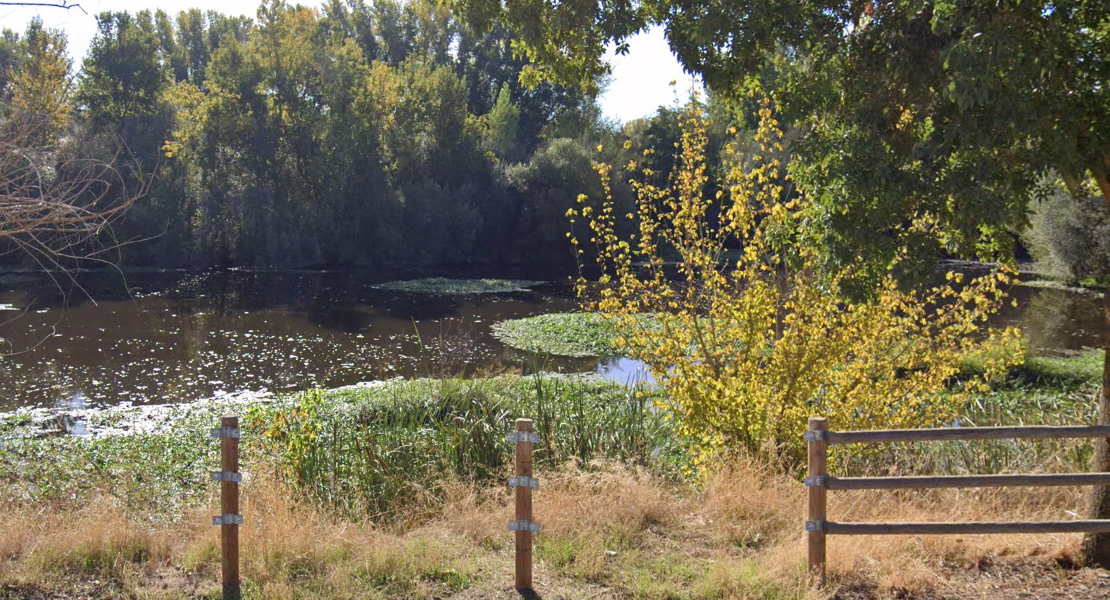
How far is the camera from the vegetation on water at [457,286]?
39.5 metres

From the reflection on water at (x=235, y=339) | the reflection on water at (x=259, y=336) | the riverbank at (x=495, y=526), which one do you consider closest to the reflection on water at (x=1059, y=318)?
the reflection on water at (x=259, y=336)

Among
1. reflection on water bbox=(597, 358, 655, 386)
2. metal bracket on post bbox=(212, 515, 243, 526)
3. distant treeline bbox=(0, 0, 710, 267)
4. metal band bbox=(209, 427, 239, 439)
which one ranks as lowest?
reflection on water bbox=(597, 358, 655, 386)

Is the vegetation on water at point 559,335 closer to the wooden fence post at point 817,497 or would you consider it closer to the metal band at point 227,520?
A: the wooden fence post at point 817,497

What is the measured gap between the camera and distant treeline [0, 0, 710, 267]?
48312 millimetres

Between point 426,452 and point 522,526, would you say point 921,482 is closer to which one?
point 522,526

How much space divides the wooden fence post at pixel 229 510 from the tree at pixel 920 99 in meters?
4.12

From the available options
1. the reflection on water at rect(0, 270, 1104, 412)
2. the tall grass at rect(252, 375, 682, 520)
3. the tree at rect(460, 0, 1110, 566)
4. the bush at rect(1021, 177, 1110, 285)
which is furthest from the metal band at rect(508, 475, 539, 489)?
the bush at rect(1021, 177, 1110, 285)

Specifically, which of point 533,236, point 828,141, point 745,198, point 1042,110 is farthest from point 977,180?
point 533,236

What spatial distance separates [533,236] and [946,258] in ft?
81.8

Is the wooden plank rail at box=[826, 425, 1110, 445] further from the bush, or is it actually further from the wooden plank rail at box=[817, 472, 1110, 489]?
the bush

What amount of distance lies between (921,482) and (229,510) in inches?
166

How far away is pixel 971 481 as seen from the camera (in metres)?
5.39

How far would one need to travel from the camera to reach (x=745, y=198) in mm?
8398

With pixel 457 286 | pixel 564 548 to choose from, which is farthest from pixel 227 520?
pixel 457 286
